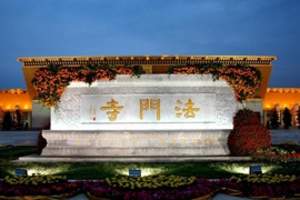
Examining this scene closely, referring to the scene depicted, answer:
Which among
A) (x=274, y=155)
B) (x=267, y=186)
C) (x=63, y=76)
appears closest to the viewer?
(x=267, y=186)

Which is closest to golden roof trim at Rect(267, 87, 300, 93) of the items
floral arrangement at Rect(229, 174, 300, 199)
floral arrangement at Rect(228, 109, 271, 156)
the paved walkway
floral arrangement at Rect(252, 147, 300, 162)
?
floral arrangement at Rect(228, 109, 271, 156)

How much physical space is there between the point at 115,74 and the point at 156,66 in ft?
47.5

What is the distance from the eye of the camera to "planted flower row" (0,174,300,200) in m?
6.86

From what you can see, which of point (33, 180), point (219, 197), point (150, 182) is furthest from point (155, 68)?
point (219, 197)

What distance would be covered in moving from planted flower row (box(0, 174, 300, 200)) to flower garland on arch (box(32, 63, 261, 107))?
4843mm

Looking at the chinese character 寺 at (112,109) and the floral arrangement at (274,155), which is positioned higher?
the chinese character 寺 at (112,109)

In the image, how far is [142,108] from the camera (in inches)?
494

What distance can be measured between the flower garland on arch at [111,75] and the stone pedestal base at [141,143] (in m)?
1.17

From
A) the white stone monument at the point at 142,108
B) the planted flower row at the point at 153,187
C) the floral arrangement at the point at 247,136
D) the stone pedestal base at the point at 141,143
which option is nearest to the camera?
the planted flower row at the point at 153,187

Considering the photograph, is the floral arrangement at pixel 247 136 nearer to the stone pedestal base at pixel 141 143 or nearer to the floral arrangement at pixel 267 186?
the stone pedestal base at pixel 141 143

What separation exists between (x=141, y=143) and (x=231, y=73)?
310 cm

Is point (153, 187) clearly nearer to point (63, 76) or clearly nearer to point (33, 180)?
point (33, 180)

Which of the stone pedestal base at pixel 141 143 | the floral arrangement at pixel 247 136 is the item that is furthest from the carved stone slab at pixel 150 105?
the floral arrangement at pixel 247 136

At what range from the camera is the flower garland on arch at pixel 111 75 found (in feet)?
41.1
